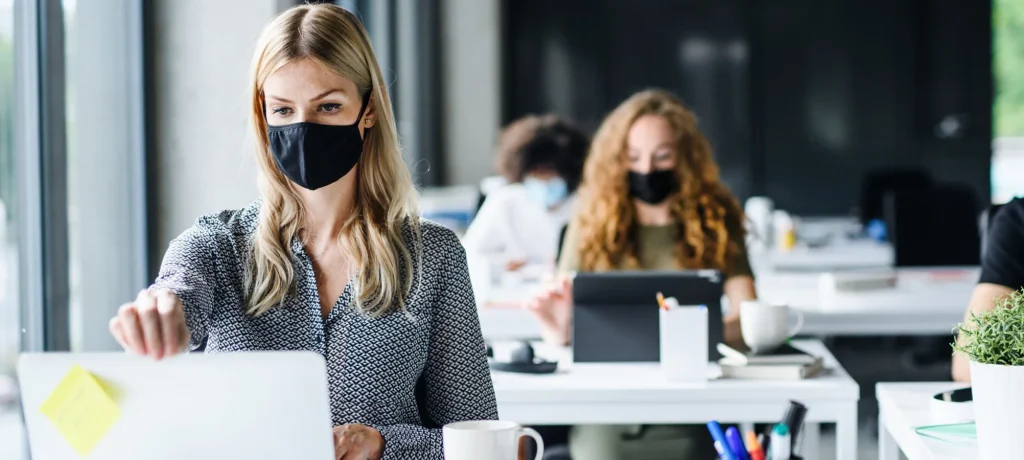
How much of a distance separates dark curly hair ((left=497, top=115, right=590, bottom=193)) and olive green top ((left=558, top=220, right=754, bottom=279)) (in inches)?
69.6

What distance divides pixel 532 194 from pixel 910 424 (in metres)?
3.01

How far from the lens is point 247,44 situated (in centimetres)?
265

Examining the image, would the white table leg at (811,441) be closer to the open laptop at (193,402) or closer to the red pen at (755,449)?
the red pen at (755,449)

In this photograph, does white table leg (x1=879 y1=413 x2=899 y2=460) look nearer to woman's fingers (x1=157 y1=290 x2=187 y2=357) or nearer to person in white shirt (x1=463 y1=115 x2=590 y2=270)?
woman's fingers (x1=157 y1=290 x2=187 y2=357)

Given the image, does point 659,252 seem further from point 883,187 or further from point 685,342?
point 883,187

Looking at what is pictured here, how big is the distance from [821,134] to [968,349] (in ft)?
22.6

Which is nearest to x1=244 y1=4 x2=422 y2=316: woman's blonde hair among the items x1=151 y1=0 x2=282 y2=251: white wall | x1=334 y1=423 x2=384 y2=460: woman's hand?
x1=334 y1=423 x2=384 y2=460: woman's hand

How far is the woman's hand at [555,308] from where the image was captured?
2430mm

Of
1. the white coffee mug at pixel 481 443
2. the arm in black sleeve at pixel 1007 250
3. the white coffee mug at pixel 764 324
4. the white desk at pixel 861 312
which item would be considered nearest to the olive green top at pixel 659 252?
the white desk at pixel 861 312

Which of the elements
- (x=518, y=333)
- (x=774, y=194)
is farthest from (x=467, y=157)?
(x=518, y=333)

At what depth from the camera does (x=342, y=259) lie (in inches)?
63.9

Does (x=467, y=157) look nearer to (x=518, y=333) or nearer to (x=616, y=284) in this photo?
(x=518, y=333)

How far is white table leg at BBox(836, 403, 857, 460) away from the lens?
203 centimetres

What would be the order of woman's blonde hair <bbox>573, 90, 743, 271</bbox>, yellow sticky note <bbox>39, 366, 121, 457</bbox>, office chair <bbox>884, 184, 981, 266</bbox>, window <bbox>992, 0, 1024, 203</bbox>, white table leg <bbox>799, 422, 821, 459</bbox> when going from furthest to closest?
window <bbox>992, 0, 1024, 203</bbox>, office chair <bbox>884, 184, 981, 266</bbox>, woman's blonde hair <bbox>573, 90, 743, 271</bbox>, white table leg <bbox>799, 422, 821, 459</bbox>, yellow sticky note <bbox>39, 366, 121, 457</bbox>
